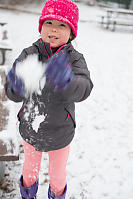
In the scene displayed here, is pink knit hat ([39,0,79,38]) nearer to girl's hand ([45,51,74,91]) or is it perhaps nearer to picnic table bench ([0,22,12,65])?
girl's hand ([45,51,74,91])

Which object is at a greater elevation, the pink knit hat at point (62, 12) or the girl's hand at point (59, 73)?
the pink knit hat at point (62, 12)

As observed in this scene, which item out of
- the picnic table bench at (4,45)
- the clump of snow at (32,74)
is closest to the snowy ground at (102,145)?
the picnic table bench at (4,45)

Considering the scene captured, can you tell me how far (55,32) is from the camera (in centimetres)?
124

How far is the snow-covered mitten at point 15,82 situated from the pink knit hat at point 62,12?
0.47m

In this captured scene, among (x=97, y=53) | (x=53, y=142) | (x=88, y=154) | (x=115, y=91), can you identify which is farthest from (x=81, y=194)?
(x=97, y=53)

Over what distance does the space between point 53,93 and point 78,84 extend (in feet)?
0.60

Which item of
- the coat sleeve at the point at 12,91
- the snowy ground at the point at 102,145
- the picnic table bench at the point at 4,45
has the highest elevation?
the coat sleeve at the point at 12,91

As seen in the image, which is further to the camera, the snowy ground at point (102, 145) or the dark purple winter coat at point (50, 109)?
the snowy ground at point (102, 145)

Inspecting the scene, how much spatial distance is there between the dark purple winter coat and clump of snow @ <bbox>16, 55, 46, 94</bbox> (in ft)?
0.44

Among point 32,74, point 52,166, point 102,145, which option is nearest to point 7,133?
point 52,166

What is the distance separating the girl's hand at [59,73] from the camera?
3.02 ft

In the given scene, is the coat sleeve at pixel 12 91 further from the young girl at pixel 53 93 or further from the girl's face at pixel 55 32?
the girl's face at pixel 55 32

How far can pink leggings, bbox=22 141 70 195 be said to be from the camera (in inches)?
59.6

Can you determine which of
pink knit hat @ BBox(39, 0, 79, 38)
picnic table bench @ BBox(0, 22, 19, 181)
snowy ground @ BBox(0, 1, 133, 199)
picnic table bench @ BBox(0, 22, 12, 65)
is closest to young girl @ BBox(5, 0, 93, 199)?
pink knit hat @ BBox(39, 0, 79, 38)
